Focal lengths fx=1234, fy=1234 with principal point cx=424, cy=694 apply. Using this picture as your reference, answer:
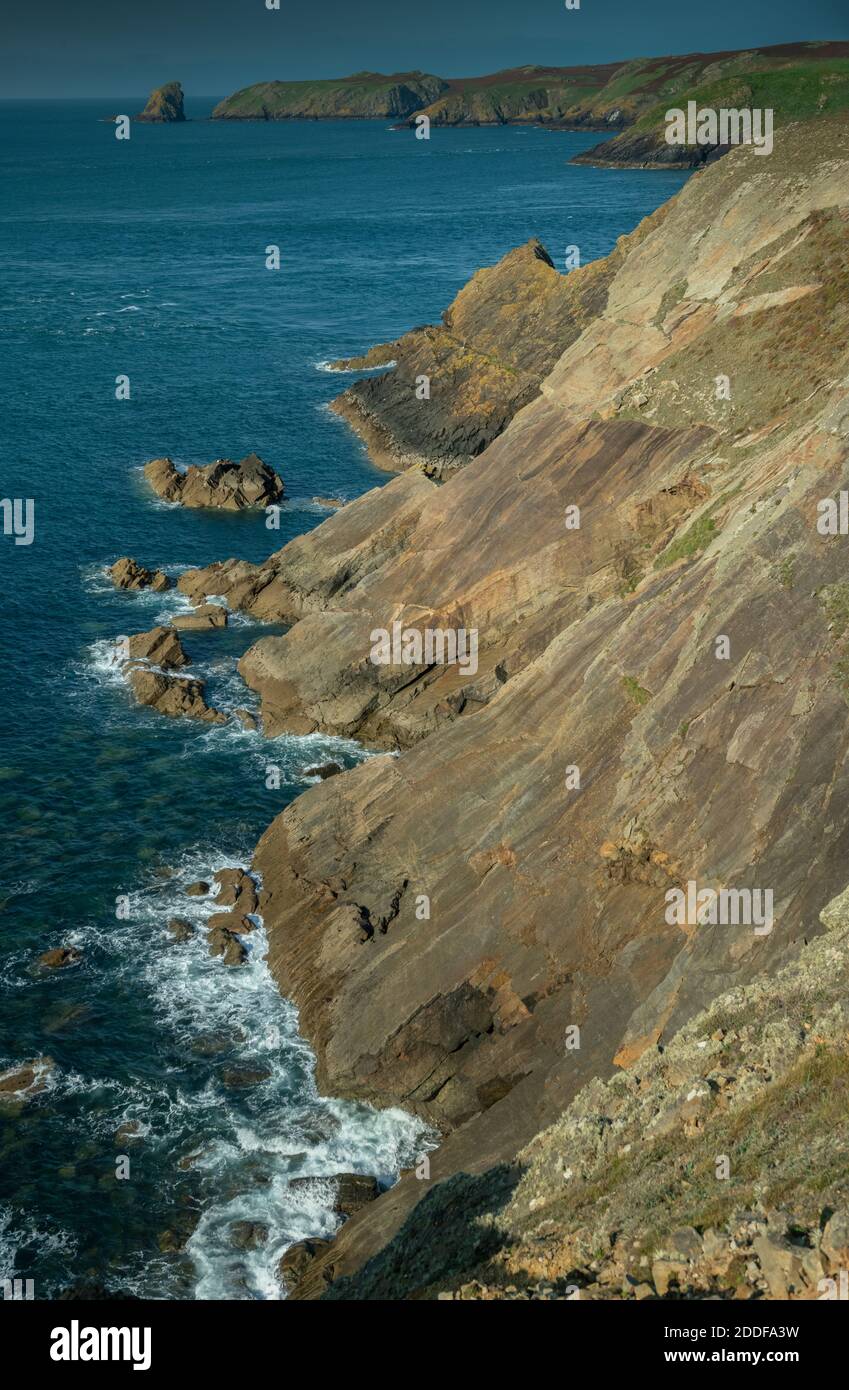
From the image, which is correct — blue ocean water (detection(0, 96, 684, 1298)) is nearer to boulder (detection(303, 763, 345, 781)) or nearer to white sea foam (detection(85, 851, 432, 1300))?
white sea foam (detection(85, 851, 432, 1300))

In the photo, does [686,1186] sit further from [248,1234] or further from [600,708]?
[600,708]

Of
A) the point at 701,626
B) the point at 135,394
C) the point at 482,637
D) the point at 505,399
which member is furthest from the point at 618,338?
the point at 135,394

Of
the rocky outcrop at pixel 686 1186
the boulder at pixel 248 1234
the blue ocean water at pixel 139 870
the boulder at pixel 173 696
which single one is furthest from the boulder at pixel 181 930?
the boulder at pixel 173 696

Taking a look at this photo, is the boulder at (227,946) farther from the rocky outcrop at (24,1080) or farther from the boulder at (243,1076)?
the rocky outcrop at (24,1080)

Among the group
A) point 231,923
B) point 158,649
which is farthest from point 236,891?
point 158,649

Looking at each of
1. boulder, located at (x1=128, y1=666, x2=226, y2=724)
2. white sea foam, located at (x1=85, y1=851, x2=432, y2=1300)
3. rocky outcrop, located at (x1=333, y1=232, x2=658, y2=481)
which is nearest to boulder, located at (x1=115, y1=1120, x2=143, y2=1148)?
white sea foam, located at (x1=85, y1=851, x2=432, y2=1300)

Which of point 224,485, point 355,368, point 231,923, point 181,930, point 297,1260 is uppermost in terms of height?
point 355,368
